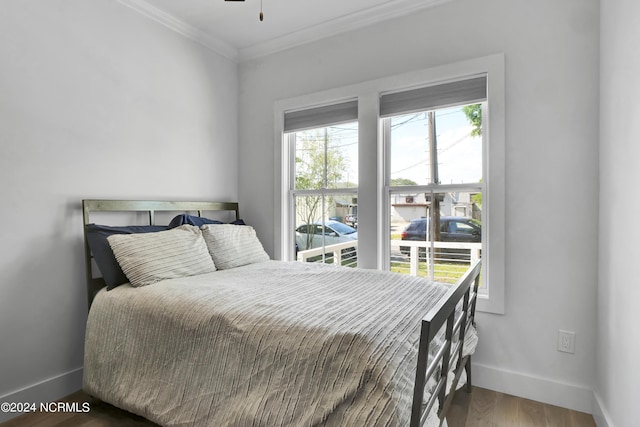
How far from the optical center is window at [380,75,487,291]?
2.40 m

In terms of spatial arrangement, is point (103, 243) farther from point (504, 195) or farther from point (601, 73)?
point (601, 73)

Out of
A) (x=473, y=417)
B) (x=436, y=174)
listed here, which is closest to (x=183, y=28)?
(x=436, y=174)

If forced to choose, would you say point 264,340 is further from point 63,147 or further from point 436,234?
point 63,147

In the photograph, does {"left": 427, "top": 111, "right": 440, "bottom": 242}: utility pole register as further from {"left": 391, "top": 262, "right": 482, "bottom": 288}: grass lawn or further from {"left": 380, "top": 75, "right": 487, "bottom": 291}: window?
{"left": 391, "top": 262, "right": 482, "bottom": 288}: grass lawn

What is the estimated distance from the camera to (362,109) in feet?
9.01

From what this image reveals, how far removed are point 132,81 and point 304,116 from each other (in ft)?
4.50

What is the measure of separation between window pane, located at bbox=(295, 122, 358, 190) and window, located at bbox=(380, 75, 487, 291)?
0.32 meters

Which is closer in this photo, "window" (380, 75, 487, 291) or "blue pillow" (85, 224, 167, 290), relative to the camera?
"blue pillow" (85, 224, 167, 290)

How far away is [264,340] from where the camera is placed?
135 centimetres

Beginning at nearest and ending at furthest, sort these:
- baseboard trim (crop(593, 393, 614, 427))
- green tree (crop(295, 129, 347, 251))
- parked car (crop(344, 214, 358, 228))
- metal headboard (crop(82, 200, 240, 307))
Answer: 1. baseboard trim (crop(593, 393, 614, 427))
2. metal headboard (crop(82, 200, 240, 307))
3. parked car (crop(344, 214, 358, 228))
4. green tree (crop(295, 129, 347, 251))

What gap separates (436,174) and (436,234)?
45 centimetres

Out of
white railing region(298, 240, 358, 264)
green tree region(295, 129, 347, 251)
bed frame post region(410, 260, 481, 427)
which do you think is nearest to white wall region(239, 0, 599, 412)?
bed frame post region(410, 260, 481, 427)

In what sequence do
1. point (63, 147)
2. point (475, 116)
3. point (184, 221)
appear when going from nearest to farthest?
point (63, 147) → point (475, 116) → point (184, 221)

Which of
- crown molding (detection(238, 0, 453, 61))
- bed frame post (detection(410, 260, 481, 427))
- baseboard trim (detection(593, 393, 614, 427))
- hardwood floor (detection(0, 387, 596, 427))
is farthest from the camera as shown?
crown molding (detection(238, 0, 453, 61))
